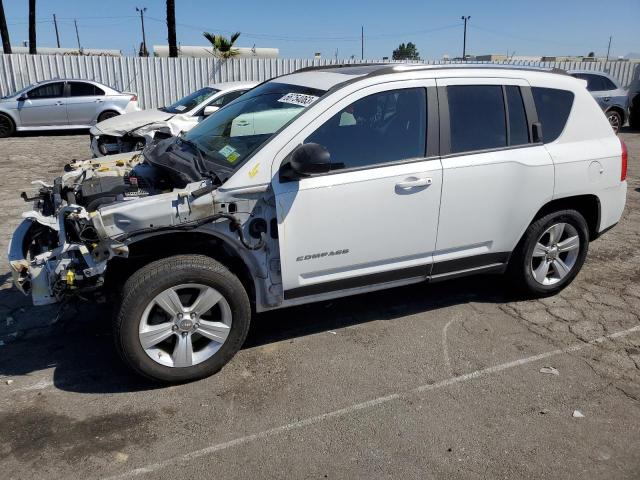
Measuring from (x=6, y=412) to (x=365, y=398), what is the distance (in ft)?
7.15

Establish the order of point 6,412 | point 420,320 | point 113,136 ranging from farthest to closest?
point 113,136 < point 420,320 < point 6,412

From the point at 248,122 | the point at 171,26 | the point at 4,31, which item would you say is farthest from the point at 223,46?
the point at 248,122

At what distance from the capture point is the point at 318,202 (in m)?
3.60

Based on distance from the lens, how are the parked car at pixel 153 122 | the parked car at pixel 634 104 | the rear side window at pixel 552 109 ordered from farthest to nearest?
the parked car at pixel 634 104, the parked car at pixel 153 122, the rear side window at pixel 552 109

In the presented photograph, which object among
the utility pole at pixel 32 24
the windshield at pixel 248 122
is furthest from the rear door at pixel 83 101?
the windshield at pixel 248 122

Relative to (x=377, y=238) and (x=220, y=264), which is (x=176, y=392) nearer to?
(x=220, y=264)

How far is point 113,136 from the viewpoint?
965cm

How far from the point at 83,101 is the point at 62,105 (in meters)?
0.58

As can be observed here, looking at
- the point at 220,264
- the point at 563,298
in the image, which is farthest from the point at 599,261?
the point at 220,264

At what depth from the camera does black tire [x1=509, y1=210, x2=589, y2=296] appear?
4555 mm

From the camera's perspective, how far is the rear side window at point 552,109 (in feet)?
14.7

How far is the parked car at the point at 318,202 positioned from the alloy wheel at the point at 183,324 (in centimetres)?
1

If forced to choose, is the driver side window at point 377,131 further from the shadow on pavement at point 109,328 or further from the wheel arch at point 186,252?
the shadow on pavement at point 109,328

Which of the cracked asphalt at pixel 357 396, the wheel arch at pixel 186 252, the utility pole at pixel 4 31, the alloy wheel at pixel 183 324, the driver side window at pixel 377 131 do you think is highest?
the utility pole at pixel 4 31
